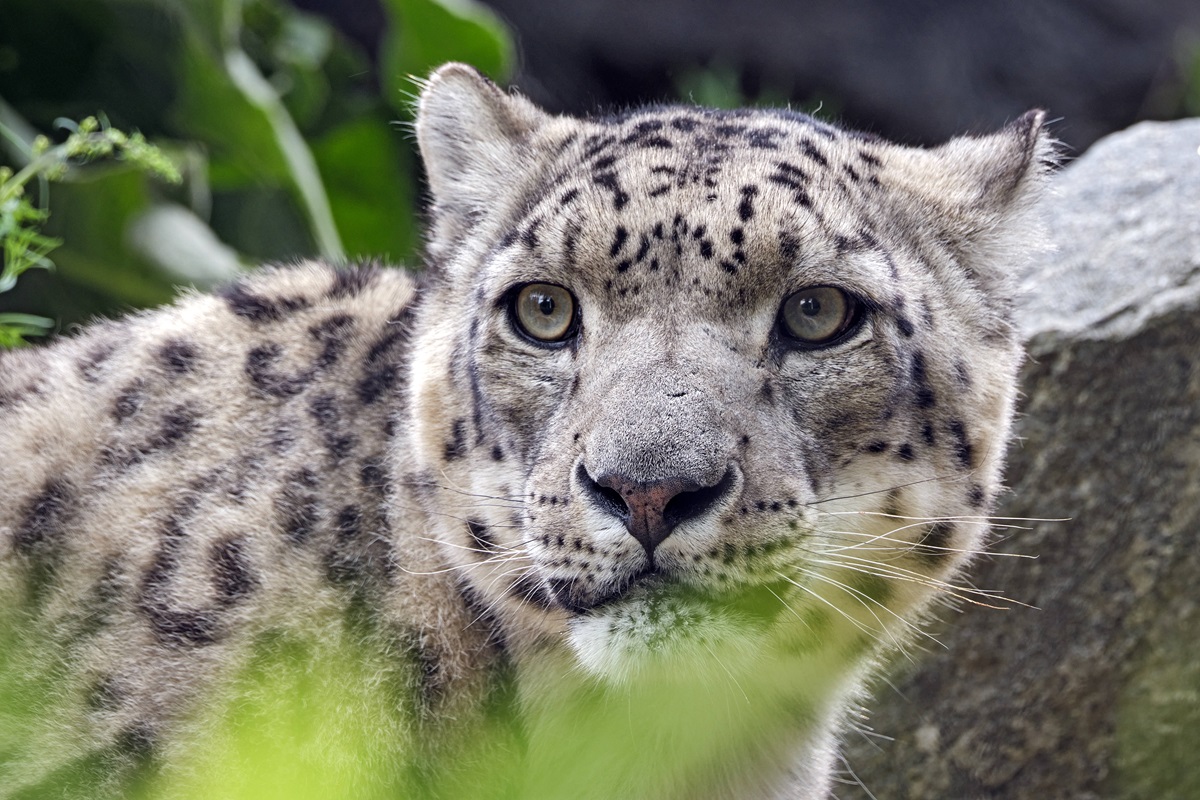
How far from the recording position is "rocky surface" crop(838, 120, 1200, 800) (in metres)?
4.48

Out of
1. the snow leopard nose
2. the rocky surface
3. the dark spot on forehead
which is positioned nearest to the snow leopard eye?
the snow leopard nose

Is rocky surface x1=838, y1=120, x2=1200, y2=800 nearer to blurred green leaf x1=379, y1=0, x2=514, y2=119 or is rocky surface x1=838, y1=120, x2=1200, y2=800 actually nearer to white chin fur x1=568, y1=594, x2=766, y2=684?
white chin fur x1=568, y1=594, x2=766, y2=684

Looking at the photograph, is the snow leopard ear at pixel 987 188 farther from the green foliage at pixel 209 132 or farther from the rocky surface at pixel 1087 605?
the green foliage at pixel 209 132

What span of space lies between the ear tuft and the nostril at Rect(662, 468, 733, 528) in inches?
51.1

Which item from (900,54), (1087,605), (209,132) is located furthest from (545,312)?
(900,54)

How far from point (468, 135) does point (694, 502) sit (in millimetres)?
1482

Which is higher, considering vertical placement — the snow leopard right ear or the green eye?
the snow leopard right ear

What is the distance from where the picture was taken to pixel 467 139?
370 centimetres

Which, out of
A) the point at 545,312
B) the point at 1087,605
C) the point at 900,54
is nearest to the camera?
the point at 545,312

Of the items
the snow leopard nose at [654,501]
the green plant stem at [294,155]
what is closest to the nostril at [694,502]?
the snow leopard nose at [654,501]

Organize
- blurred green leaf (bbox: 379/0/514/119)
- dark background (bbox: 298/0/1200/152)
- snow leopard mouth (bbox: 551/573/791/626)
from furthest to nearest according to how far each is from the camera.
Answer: dark background (bbox: 298/0/1200/152), blurred green leaf (bbox: 379/0/514/119), snow leopard mouth (bbox: 551/573/791/626)

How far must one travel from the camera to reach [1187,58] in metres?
11.1

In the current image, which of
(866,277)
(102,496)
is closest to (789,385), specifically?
(866,277)

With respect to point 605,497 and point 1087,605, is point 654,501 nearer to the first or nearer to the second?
point 605,497
